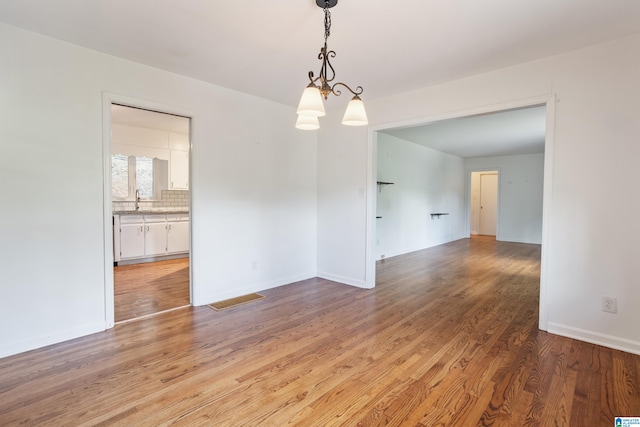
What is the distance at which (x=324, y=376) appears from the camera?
2.14 m

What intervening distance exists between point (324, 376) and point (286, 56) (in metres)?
2.60

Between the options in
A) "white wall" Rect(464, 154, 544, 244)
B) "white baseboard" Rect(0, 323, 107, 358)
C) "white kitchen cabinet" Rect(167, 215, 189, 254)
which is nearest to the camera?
"white baseboard" Rect(0, 323, 107, 358)

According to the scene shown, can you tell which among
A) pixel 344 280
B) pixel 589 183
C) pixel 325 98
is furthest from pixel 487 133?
pixel 325 98

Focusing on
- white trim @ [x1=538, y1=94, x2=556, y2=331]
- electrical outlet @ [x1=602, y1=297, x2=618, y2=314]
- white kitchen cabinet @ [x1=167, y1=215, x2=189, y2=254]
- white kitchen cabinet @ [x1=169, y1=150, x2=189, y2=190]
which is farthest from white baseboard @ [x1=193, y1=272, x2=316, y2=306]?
white kitchen cabinet @ [x1=169, y1=150, x2=189, y2=190]

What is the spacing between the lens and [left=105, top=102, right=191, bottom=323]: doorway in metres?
5.09

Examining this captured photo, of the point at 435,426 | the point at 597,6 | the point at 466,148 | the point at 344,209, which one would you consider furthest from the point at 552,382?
the point at 466,148

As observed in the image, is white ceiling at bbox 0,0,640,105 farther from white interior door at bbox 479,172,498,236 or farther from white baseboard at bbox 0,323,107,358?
white interior door at bbox 479,172,498,236

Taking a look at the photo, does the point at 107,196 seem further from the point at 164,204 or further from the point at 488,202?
the point at 488,202

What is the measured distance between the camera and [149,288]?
4160 mm

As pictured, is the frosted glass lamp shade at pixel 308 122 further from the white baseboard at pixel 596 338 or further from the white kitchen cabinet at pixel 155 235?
the white kitchen cabinet at pixel 155 235

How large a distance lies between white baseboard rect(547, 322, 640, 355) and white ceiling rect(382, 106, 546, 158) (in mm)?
2479

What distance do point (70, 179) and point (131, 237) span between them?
3.17m

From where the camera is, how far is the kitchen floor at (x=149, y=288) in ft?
11.2

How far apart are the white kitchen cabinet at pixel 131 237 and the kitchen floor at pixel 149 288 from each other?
0.22 metres
